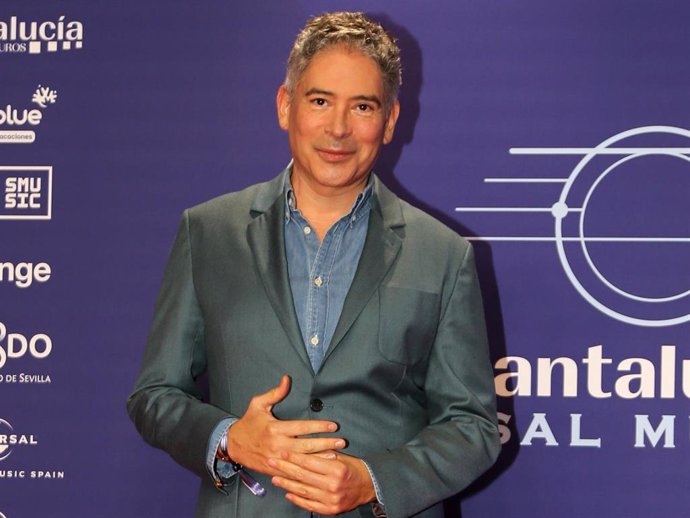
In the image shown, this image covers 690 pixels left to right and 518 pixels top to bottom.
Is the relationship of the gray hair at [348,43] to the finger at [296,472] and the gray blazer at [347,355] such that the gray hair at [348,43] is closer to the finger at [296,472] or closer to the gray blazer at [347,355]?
the gray blazer at [347,355]

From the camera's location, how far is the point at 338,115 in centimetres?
208

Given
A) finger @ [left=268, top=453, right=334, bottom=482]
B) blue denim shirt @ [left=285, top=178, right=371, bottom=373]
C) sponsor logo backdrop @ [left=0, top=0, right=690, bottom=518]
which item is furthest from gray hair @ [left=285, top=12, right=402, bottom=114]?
sponsor logo backdrop @ [left=0, top=0, right=690, bottom=518]

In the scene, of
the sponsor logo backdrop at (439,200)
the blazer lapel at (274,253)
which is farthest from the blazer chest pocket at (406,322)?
the sponsor logo backdrop at (439,200)

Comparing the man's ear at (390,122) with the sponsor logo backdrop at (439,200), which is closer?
the man's ear at (390,122)

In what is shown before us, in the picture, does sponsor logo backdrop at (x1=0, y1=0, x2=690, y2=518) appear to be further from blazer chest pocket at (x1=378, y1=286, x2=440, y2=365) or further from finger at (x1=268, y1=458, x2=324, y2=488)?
finger at (x1=268, y1=458, x2=324, y2=488)

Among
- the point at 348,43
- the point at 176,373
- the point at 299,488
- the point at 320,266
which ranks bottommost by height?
the point at 299,488

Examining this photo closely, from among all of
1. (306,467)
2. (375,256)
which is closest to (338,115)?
(375,256)

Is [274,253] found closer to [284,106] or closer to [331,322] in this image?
[331,322]

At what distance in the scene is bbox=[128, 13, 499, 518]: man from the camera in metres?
2.02

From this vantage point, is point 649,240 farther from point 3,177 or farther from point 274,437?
point 3,177

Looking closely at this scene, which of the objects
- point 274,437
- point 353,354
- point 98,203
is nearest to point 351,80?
point 353,354

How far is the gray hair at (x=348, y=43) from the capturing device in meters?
2.11

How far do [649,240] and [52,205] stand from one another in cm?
198

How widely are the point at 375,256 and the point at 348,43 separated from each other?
440mm
